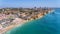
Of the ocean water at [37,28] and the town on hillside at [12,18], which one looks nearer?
the ocean water at [37,28]

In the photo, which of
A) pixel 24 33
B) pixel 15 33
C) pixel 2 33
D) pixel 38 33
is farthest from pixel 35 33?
pixel 2 33

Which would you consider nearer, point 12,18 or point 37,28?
point 37,28

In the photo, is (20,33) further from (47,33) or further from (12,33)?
(47,33)

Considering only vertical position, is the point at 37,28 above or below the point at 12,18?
below

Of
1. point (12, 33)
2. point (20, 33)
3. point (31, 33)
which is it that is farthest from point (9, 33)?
point (31, 33)

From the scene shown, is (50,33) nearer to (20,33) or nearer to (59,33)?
(59,33)

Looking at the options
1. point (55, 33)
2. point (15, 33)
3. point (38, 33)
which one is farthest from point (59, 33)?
point (15, 33)

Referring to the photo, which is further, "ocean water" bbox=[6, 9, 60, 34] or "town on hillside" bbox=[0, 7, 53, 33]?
"town on hillside" bbox=[0, 7, 53, 33]
